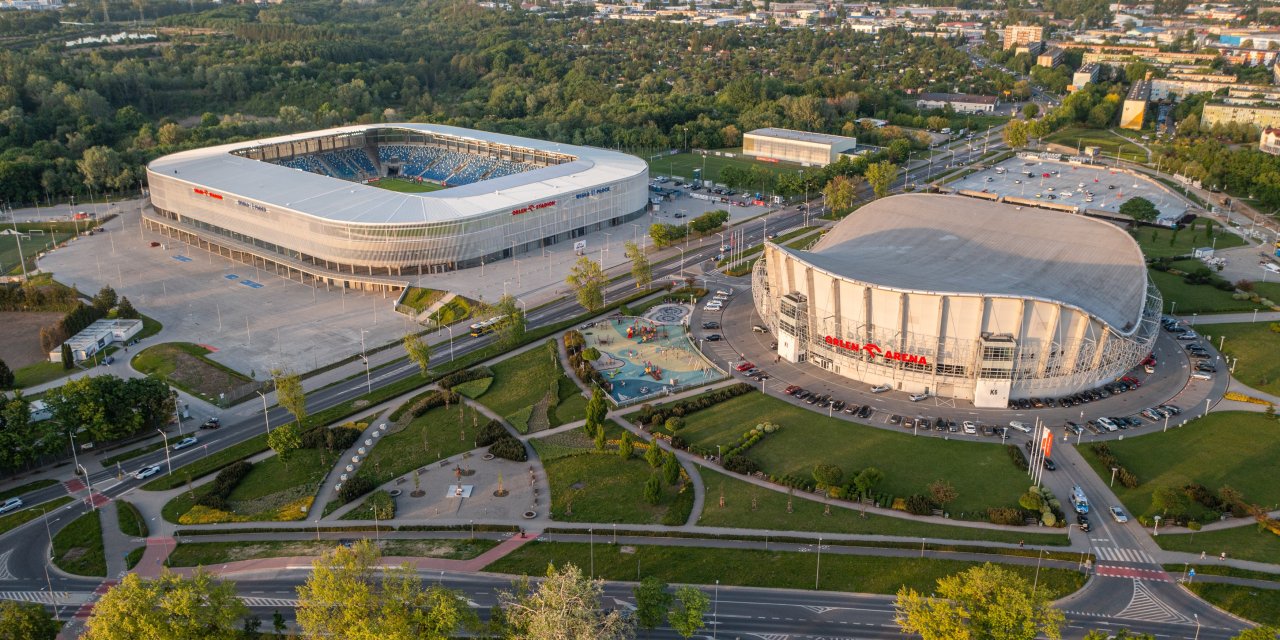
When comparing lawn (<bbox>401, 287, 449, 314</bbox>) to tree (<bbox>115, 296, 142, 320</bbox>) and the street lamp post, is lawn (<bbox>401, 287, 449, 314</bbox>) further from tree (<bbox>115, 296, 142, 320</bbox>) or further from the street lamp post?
tree (<bbox>115, 296, 142, 320</bbox>)

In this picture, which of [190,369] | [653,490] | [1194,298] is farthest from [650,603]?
[1194,298]

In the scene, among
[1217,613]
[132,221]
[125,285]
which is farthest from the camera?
[132,221]

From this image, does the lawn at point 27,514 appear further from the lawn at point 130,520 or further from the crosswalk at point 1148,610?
the crosswalk at point 1148,610

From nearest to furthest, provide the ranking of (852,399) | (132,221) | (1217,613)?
(1217,613)
(852,399)
(132,221)

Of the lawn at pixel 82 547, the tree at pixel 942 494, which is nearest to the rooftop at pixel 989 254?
the tree at pixel 942 494

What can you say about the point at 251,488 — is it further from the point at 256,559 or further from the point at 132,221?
the point at 132,221

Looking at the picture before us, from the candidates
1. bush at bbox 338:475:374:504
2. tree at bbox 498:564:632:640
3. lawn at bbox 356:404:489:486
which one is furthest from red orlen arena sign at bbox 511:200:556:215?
tree at bbox 498:564:632:640

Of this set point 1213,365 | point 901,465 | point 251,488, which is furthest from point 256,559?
point 1213,365
